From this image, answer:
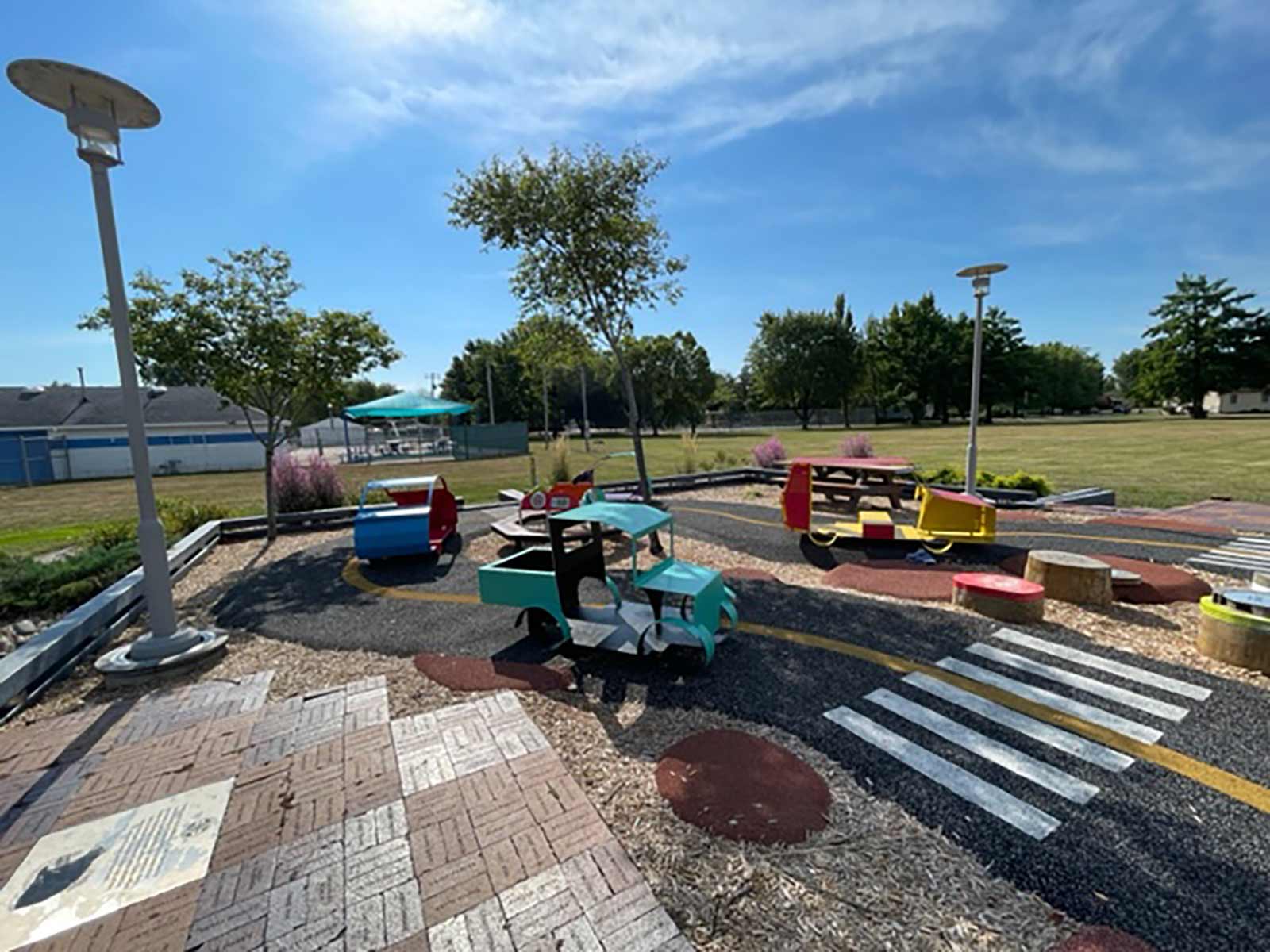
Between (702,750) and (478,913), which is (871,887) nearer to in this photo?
(702,750)

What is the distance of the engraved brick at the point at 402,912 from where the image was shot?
6.60 feet

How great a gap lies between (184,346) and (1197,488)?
2039 cm

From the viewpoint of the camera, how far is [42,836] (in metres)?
2.61

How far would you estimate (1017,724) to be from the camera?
3357 mm

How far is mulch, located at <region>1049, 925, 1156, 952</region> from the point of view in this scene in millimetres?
1906

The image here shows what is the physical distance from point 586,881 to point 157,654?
4.34 metres

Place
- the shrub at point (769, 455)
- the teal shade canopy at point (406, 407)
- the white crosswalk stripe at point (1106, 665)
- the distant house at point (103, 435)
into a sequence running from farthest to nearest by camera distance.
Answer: the distant house at point (103, 435), the shrub at point (769, 455), the teal shade canopy at point (406, 407), the white crosswalk stripe at point (1106, 665)

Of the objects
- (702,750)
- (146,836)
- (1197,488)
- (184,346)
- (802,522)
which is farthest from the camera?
(1197,488)

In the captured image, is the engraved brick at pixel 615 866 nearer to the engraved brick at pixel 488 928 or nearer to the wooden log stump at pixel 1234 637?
the engraved brick at pixel 488 928

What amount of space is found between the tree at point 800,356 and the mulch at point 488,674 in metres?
54.1

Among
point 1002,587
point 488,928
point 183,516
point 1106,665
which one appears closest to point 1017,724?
point 1106,665

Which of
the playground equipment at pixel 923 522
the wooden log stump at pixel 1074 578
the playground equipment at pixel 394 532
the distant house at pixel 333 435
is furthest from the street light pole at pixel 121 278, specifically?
the distant house at pixel 333 435

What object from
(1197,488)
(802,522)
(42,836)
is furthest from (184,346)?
(1197,488)

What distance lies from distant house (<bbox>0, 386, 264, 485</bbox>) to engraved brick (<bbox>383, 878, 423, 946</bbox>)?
30.7 metres
